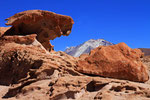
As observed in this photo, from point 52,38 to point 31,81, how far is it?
4209 millimetres

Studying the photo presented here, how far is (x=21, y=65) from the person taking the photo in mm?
7746

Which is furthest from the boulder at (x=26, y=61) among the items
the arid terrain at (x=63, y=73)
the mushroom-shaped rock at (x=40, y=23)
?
the mushroom-shaped rock at (x=40, y=23)

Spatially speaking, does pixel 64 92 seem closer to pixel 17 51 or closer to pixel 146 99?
pixel 146 99

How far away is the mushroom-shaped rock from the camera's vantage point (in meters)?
9.20

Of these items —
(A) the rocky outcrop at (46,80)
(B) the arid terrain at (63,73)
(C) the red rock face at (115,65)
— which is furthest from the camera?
(C) the red rock face at (115,65)

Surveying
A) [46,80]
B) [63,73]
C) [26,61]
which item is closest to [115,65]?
[63,73]

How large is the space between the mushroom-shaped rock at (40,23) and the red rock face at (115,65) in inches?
115

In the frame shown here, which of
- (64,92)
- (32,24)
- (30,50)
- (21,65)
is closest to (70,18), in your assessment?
(32,24)

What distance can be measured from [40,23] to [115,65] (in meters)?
4.35

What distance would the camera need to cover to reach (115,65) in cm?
743

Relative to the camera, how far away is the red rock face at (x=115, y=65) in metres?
7.30

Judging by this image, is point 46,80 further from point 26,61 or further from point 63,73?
point 26,61

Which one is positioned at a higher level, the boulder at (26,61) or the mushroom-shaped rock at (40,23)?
the mushroom-shaped rock at (40,23)

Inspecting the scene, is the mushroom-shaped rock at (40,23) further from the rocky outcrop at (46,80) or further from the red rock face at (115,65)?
the red rock face at (115,65)
